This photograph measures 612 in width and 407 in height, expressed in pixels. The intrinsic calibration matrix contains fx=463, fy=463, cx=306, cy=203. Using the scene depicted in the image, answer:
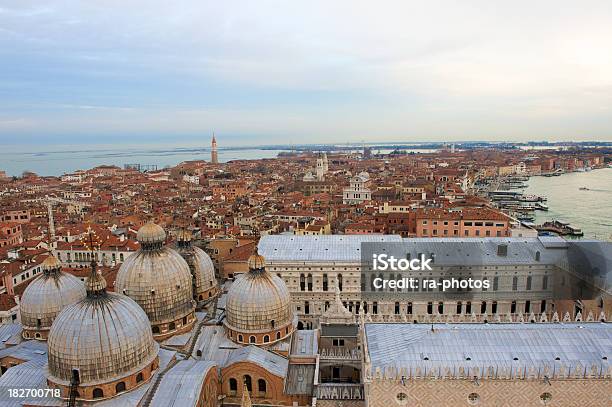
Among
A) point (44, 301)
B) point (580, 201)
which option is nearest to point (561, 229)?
point (580, 201)

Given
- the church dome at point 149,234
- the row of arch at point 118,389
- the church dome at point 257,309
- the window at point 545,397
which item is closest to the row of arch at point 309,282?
the church dome at point 257,309

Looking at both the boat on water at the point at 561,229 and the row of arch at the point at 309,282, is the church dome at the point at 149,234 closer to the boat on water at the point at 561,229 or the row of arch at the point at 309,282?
the row of arch at the point at 309,282

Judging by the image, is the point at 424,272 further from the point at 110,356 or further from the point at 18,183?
the point at 18,183

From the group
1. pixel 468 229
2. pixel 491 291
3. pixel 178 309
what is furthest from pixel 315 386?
pixel 468 229

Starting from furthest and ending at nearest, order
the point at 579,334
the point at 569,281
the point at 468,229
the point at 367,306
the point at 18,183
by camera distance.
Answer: the point at 18,183
the point at 468,229
the point at 367,306
the point at 569,281
the point at 579,334

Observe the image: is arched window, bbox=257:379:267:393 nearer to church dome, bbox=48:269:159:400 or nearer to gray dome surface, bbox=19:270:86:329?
church dome, bbox=48:269:159:400

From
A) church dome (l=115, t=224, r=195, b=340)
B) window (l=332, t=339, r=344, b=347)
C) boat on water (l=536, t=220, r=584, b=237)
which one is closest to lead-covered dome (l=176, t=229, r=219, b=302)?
church dome (l=115, t=224, r=195, b=340)
